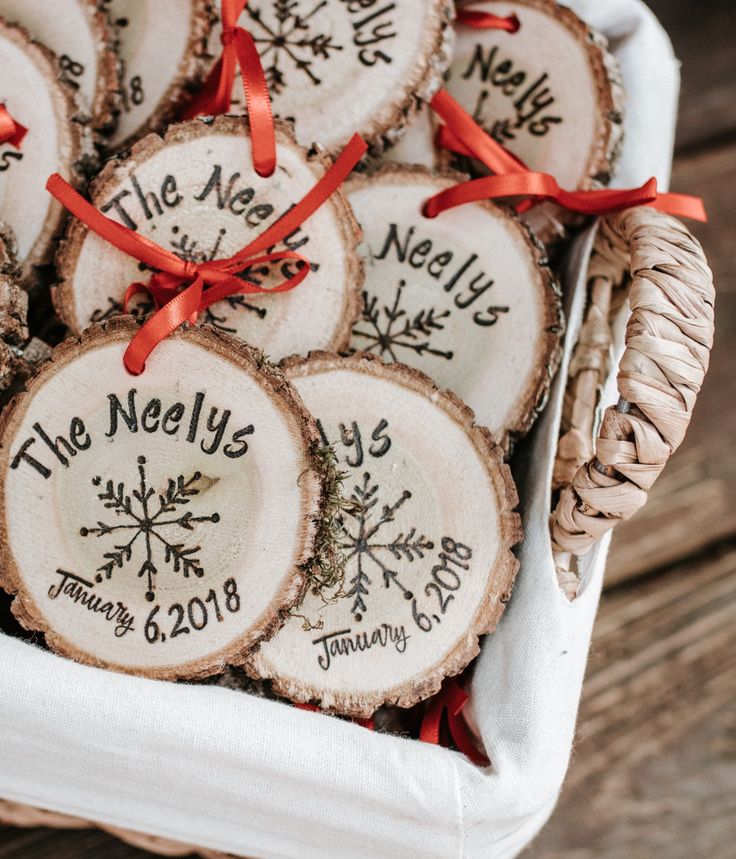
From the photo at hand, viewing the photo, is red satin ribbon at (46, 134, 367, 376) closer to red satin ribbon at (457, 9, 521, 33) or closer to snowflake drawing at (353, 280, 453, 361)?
snowflake drawing at (353, 280, 453, 361)

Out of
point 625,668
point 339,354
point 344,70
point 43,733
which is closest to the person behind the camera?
point 43,733

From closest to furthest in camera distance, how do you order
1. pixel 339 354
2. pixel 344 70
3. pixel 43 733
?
pixel 43 733, pixel 339 354, pixel 344 70

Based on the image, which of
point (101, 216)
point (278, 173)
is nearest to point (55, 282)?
point (101, 216)

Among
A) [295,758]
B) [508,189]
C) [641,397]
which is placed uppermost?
[508,189]

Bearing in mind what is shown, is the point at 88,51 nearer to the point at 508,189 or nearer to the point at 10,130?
the point at 10,130

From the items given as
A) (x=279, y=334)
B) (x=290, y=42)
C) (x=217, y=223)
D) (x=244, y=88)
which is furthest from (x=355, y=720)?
(x=290, y=42)

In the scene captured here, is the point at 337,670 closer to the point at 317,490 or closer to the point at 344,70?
the point at 317,490
